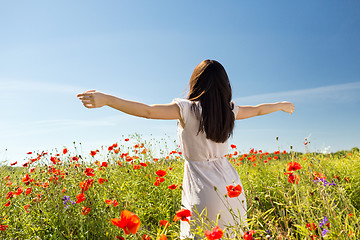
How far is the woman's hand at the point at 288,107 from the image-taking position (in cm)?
338

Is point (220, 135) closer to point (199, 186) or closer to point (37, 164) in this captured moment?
point (199, 186)

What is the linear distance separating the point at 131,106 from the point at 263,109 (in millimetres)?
1638

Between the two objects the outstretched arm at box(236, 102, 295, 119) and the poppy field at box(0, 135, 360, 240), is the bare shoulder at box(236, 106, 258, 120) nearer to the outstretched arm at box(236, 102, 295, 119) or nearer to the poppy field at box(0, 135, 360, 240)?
the outstretched arm at box(236, 102, 295, 119)

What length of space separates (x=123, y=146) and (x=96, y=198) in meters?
1.61

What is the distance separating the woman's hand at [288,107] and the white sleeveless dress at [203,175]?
48.8 inches

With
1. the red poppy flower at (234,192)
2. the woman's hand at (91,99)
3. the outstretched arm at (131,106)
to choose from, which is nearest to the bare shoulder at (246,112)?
the outstretched arm at (131,106)

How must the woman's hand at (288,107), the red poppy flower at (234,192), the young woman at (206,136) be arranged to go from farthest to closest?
the woman's hand at (288,107)
the young woman at (206,136)
the red poppy flower at (234,192)

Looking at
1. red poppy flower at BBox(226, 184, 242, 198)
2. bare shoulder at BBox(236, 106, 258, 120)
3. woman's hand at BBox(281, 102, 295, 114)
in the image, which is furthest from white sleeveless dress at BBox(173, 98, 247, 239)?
woman's hand at BBox(281, 102, 295, 114)

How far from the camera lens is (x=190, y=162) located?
244 centimetres

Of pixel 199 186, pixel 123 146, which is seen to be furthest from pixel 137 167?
pixel 199 186

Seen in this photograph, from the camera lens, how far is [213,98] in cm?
242

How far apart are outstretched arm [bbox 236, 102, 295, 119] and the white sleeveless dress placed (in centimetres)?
50

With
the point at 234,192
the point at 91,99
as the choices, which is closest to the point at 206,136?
the point at 234,192

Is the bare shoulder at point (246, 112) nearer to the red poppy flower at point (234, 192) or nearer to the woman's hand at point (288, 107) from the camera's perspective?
the woman's hand at point (288, 107)
